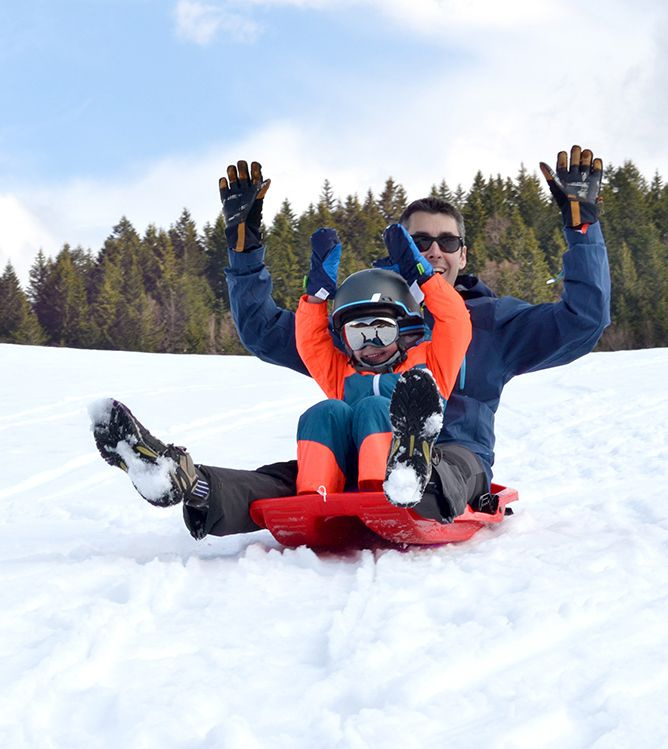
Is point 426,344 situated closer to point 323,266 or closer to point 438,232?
point 323,266

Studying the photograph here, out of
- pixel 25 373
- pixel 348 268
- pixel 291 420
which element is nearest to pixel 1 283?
pixel 348 268

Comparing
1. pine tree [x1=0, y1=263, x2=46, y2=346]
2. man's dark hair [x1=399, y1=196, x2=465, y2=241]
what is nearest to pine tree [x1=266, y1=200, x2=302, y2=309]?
pine tree [x1=0, y1=263, x2=46, y2=346]

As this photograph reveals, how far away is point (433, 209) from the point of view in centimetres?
346

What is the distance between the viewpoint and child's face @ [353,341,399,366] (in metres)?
2.88

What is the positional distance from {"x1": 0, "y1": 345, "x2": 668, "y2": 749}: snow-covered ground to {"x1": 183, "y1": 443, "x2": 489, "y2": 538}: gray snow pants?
0.11 meters

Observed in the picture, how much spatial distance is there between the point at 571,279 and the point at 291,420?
478 centimetres

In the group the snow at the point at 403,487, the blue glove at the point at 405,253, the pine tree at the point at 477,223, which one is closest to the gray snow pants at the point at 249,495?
the snow at the point at 403,487

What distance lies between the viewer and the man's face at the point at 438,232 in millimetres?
3398

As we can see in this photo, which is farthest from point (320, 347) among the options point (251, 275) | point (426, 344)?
point (251, 275)

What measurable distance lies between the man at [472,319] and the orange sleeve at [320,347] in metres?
0.34

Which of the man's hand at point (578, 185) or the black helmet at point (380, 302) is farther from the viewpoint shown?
the man's hand at point (578, 185)

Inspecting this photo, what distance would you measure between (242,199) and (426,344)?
0.89 metres

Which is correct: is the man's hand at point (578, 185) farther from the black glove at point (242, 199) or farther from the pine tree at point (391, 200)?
the pine tree at point (391, 200)

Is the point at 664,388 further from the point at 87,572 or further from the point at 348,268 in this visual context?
the point at 348,268
